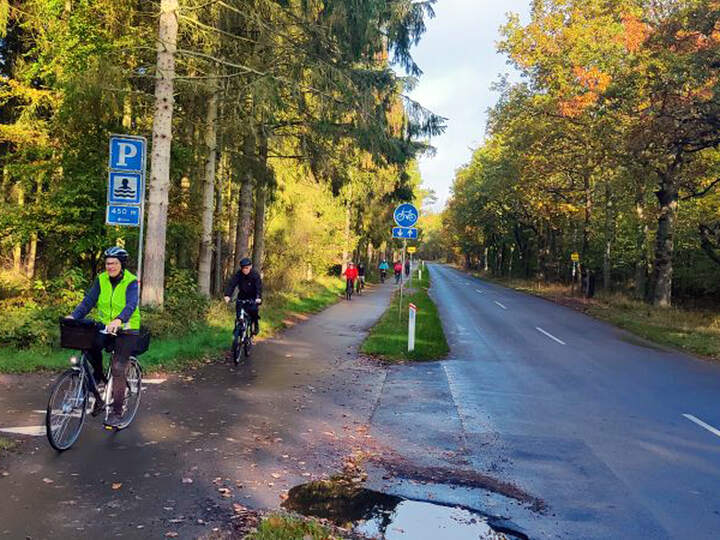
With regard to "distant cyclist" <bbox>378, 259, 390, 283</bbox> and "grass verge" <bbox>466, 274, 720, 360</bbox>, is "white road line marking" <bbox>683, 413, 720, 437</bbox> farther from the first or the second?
"distant cyclist" <bbox>378, 259, 390, 283</bbox>

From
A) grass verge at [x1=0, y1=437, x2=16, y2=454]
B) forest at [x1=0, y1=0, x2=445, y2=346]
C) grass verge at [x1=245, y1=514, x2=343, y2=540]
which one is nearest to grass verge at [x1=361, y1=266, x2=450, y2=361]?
forest at [x1=0, y1=0, x2=445, y2=346]

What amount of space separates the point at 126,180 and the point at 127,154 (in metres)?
0.42

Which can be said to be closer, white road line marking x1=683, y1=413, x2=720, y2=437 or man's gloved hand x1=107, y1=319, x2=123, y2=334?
man's gloved hand x1=107, y1=319, x2=123, y2=334

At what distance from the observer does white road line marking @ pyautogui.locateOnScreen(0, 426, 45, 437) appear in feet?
19.9

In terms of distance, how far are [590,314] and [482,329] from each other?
34.5 feet

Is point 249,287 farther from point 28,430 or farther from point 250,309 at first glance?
point 28,430

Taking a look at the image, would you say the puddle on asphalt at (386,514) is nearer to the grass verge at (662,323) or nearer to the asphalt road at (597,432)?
the asphalt road at (597,432)

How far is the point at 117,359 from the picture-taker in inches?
240

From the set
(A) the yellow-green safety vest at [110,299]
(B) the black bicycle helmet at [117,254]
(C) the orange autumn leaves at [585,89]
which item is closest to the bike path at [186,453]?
(A) the yellow-green safety vest at [110,299]

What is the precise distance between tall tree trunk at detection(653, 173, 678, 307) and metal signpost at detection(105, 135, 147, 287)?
22.4m

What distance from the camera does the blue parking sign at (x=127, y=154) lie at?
965 centimetres

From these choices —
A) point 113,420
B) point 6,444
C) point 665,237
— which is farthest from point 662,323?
point 6,444

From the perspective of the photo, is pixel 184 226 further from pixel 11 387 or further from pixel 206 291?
pixel 11 387

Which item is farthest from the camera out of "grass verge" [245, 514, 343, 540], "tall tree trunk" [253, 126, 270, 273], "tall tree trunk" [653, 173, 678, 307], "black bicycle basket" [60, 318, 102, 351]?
"tall tree trunk" [653, 173, 678, 307]
